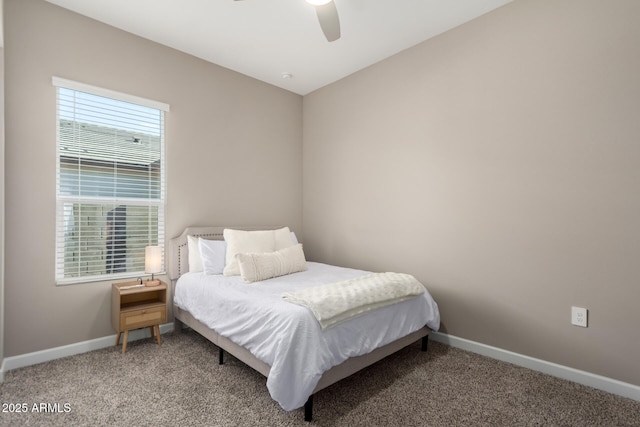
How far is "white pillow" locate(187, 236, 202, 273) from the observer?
320 centimetres

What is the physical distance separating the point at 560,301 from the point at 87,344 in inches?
149

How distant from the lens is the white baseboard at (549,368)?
2.12 meters

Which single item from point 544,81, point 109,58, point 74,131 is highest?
point 109,58

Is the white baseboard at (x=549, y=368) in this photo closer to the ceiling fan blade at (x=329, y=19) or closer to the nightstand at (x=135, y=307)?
the nightstand at (x=135, y=307)

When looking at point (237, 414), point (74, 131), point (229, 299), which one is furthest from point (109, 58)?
point (237, 414)

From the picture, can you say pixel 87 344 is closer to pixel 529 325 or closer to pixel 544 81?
pixel 529 325

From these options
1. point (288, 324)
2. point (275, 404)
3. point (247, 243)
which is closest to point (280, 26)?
point (247, 243)

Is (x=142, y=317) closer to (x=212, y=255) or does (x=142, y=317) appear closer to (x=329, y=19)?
(x=212, y=255)

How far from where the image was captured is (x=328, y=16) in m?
2.12

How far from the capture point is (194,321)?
9.44 ft

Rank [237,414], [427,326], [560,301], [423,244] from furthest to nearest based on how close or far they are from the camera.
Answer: [423,244], [427,326], [560,301], [237,414]

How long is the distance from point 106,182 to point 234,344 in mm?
1880

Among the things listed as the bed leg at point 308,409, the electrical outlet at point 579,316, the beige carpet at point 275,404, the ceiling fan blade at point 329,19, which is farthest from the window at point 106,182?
the electrical outlet at point 579,316

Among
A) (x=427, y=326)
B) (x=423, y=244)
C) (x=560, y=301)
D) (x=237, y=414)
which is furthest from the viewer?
(x=423, y=244)
